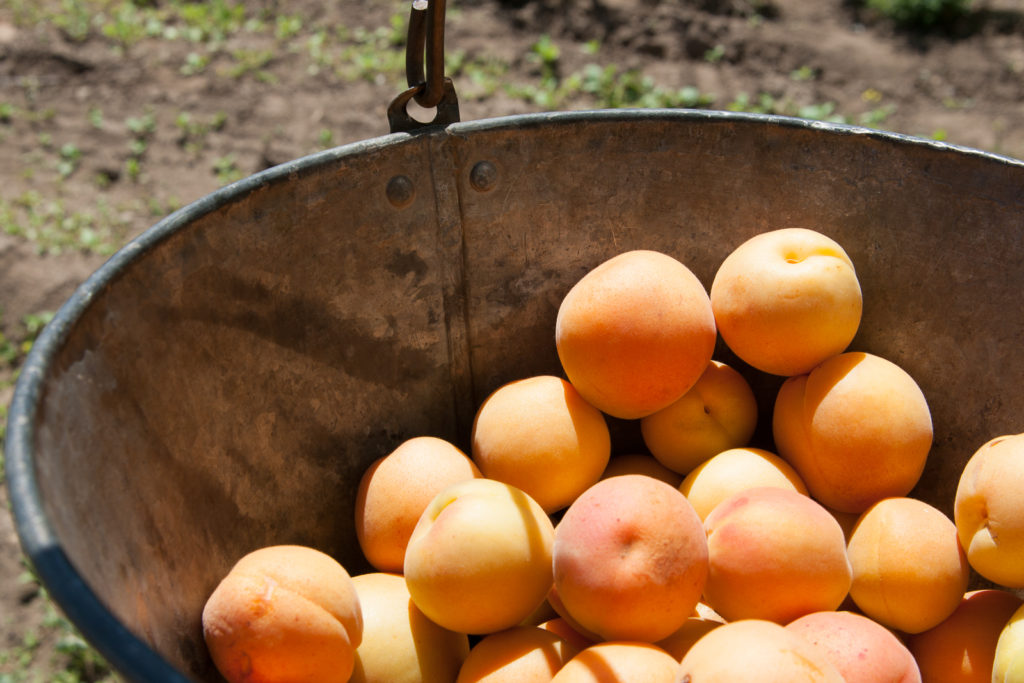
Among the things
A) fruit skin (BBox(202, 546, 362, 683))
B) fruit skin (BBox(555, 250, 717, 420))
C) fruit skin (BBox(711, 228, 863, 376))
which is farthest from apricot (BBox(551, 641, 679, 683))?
fruit skin (BBox(711, 228, 863, 376))

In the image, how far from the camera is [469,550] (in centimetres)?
100

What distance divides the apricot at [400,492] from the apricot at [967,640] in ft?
2.15

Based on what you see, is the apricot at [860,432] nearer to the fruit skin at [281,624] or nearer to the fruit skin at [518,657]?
the fruit skin at [518,657]

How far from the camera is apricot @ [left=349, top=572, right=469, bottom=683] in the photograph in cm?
106

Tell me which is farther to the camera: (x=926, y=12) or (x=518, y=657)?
(x=926, y=12)

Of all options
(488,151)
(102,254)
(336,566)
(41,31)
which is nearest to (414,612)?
(336,566)

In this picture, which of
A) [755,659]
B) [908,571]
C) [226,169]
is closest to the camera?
[755,659]

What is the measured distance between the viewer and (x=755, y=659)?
2.72 feet

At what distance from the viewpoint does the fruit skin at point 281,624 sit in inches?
37.1

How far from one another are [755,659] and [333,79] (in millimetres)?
2899

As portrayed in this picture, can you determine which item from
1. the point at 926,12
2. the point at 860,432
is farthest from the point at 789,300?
the point at 926,12

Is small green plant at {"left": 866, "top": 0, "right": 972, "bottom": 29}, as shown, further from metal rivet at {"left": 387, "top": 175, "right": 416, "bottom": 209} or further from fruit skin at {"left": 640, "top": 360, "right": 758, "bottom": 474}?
metal rivet at {"left": 387, "top": 175, "right": 416, "bottom": 209}

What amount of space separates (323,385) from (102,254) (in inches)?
64.5

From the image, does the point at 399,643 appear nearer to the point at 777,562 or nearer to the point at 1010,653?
the point at 777,562
